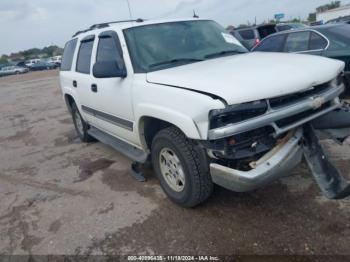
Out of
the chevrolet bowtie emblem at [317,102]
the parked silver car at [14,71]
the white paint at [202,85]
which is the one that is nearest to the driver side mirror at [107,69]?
the white paint at [202,85]

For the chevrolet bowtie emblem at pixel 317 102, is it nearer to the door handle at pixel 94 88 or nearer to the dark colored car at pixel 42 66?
the door handle at pixel 94 88

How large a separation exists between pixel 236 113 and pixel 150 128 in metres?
1.40

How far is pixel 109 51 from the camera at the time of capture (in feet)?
14.2

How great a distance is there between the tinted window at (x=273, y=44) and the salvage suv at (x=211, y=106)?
141 inches

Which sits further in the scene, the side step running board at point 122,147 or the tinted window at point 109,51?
the side step running board at point 122,147

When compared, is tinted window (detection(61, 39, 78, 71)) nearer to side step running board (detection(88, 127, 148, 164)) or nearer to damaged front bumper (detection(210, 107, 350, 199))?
side step running board (detection(88, 127, 148, 164))

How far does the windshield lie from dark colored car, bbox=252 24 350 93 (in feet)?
9.82

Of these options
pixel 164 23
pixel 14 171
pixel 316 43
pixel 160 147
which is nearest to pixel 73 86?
pixel 14 171

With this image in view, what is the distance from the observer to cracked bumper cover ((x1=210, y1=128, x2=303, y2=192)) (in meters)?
2.72

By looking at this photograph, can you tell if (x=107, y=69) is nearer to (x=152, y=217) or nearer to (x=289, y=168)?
(x=152, y=217)

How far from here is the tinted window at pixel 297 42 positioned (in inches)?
279

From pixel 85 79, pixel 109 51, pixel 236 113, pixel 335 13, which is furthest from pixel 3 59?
pixel 236 113

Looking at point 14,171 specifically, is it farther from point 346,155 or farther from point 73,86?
point 346,155

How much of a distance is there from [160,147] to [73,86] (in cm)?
277
